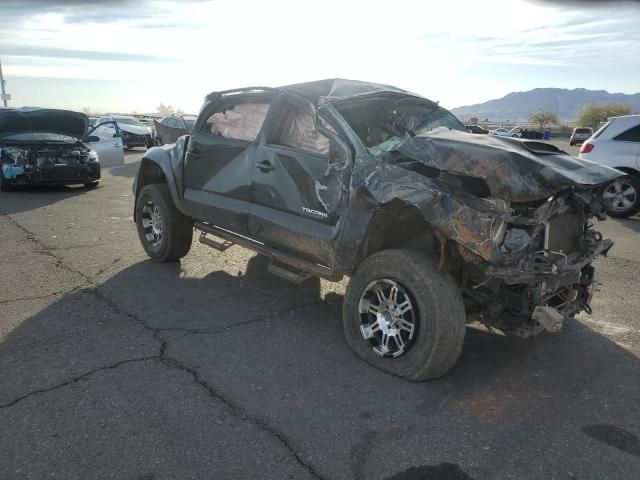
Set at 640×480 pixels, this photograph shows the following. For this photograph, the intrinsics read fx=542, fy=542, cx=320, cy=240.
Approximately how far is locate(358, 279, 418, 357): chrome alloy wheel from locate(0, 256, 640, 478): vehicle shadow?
0.67 feet

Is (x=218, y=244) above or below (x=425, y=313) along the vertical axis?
below

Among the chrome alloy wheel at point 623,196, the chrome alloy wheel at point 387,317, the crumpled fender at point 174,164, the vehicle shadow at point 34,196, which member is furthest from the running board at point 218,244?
the chrome alloy wheel at point 623,196

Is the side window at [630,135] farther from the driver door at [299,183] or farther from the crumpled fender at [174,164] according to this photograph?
the crumpled fender at [174,164]

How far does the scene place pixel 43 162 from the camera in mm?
10742

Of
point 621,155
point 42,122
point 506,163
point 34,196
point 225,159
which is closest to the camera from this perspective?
point 506,163

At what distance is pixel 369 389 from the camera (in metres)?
3.51

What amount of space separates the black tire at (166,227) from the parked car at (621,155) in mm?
7337

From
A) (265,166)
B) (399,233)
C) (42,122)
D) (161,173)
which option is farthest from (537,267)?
(42,122)

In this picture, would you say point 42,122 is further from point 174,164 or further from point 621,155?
point 621,155

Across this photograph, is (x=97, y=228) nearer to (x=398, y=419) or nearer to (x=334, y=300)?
(x=334, y=300)

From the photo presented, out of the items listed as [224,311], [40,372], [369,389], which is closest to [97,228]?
[224,311]

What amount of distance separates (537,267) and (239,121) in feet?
10.2

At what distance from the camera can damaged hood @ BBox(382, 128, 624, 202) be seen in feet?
10.7

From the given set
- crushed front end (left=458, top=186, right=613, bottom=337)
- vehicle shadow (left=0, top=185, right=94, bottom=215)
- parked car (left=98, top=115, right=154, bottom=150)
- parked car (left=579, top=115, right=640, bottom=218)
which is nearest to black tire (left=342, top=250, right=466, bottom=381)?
crushed front end (left=458, top=186, right=613, bottom=337)
